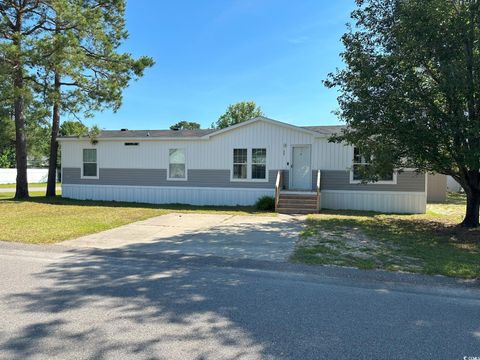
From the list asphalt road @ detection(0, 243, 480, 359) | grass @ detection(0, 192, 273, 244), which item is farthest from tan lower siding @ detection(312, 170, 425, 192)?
asphalt road @ detection(0, 243, 480, 359)

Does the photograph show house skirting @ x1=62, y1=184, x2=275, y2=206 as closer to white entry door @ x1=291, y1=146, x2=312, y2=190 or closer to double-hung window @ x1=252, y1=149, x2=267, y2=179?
double-hung window @ x1=252, y1=149, x2=267, y2=179

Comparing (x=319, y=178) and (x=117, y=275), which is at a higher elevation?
(x=319, y=178)

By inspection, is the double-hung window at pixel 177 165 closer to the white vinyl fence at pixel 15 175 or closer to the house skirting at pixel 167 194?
the house skirting at pixel 167 194

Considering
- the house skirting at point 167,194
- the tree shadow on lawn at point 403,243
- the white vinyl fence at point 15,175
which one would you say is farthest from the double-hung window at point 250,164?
the white vinyl fence at point 15,175

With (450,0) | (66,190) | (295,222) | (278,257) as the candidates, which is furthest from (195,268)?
(66,190)

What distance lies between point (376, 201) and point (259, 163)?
17.1 feet

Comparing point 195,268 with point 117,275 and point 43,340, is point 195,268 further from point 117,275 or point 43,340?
point 43,340

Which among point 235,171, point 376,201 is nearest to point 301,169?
point 235,171

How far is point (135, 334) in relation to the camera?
3371 mm

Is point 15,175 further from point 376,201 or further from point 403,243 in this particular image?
point 403,243

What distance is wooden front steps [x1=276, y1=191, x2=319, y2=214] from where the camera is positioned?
13.8m

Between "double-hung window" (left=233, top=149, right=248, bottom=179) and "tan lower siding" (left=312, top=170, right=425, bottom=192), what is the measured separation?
10.1 feet

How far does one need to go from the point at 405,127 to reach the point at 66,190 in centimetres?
1664

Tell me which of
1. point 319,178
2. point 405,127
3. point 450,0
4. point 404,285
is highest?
point 450,0
